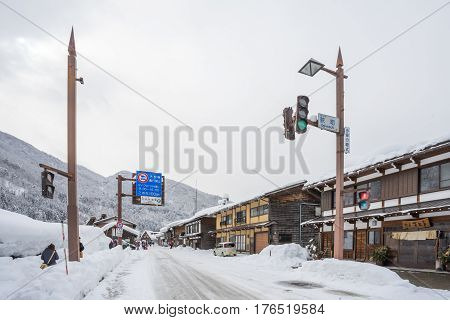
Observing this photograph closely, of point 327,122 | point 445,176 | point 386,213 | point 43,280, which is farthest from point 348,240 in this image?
point 43,280

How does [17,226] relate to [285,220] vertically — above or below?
above

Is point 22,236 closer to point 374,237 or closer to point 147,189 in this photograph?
point 147,189

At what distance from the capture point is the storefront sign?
51.0 ft

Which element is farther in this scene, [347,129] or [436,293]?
[347,129]

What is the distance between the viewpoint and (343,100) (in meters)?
12.2

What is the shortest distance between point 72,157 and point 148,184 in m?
14.6

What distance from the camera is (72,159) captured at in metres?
11.0

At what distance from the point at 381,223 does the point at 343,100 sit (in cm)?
974

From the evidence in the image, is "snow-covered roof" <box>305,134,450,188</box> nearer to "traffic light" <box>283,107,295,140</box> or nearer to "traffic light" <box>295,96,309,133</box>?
"traffic light" <box>295,96,309,133</box>

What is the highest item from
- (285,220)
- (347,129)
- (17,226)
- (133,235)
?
(347,129)
